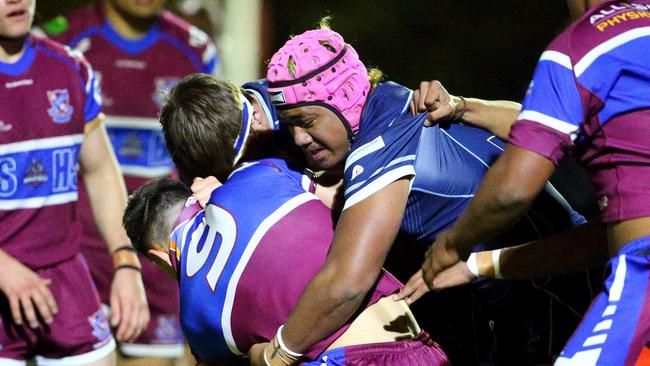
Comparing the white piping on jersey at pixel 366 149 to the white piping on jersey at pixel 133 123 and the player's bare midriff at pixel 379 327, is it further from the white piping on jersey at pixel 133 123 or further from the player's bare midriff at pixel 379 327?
the white piping on jersey at pixel 133 123

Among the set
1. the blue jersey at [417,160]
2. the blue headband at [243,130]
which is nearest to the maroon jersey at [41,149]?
the blue headband at [243,130]

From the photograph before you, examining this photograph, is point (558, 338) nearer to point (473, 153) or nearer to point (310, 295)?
point (473, 153)

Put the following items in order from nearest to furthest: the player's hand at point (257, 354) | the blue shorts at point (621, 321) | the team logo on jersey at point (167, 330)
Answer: the blue shorts at point (621, 321)
the player's hand at point (257, 354)
the team logo on jersey at point (167, 330)

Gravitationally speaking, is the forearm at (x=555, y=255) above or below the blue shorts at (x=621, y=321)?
below

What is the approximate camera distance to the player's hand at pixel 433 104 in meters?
3.37

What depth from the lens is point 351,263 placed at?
300 cm

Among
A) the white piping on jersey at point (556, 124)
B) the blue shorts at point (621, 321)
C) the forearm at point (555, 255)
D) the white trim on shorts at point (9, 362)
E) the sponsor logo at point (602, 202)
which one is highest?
the white piping on jersey at point (556, 124)

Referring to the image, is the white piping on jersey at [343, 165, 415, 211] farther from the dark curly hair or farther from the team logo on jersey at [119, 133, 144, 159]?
the team logo on jersey at [119, 133, 144, 159]

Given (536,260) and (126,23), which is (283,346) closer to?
(536,260)

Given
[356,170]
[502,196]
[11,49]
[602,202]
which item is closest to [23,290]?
[11,49]

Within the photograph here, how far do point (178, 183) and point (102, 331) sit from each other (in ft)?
5.83

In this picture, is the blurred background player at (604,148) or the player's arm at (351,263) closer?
the blurred background player at (604,148)

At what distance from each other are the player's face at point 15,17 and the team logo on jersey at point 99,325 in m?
1.44

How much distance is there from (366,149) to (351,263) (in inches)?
14.5
